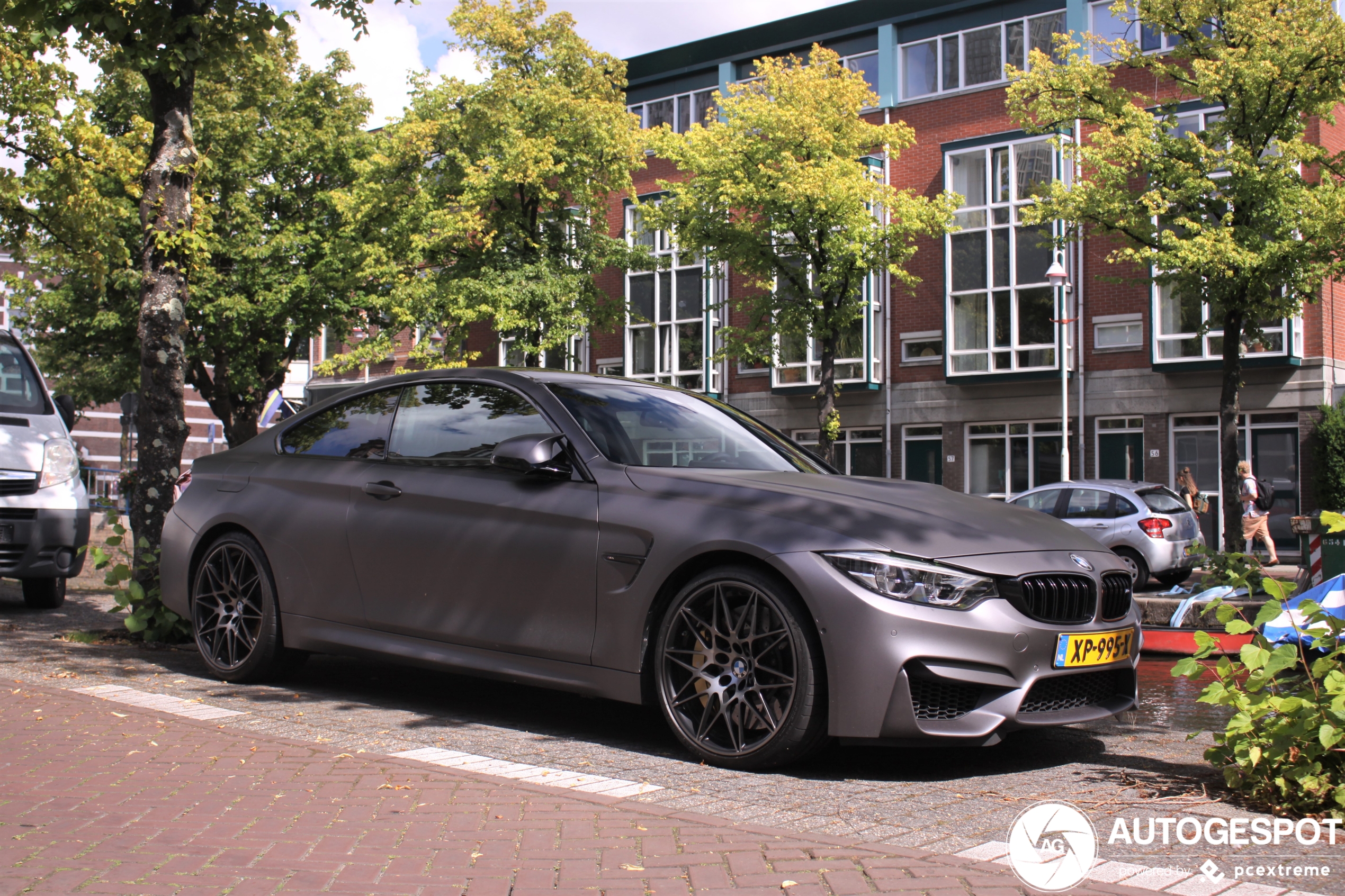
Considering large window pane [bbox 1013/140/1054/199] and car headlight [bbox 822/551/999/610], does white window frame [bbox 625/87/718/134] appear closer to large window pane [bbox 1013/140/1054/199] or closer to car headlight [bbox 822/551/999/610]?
large window pane [bbox 1013/140/1054/199]

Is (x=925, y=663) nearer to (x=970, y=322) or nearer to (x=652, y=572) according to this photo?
(x=652, y=572)

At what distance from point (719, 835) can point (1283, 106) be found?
18658 mm

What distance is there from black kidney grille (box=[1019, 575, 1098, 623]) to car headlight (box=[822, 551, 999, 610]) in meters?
0.19

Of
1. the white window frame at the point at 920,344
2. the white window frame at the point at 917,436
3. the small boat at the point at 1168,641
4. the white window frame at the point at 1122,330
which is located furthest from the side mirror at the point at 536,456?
the white window frame at the point at 920,344

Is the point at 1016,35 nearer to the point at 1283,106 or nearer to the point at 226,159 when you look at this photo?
the point at 1283,106

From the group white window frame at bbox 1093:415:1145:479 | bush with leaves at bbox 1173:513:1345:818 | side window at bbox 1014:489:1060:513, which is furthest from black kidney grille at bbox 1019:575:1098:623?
white window frame at bbox 1093:415:1145:479

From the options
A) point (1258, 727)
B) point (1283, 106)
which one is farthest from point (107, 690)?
point (1283, 106)

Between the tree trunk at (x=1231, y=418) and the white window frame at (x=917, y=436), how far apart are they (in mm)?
12402

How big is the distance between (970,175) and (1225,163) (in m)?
13.1

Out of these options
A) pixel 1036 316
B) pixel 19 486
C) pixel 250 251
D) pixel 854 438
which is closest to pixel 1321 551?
pixel 19 486

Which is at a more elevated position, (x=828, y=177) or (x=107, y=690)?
(x=828, y=177)

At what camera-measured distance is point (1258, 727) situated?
4102mm

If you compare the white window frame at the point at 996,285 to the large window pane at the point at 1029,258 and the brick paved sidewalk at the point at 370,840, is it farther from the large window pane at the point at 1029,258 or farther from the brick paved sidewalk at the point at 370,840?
the brick paved sidewalk at the point at 370,840

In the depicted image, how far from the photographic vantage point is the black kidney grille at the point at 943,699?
4.38 meters
